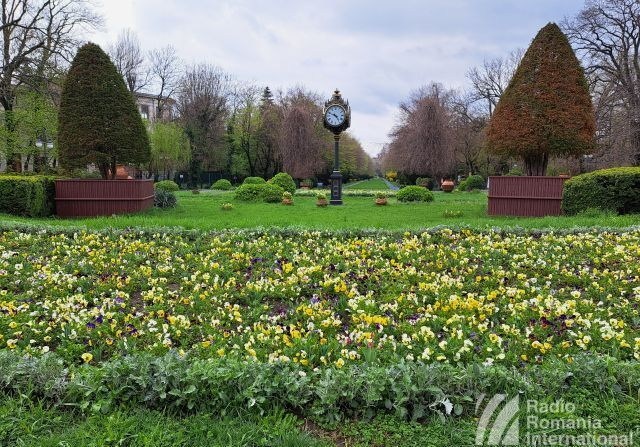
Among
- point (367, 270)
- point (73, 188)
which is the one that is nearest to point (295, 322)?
point (367, 270)

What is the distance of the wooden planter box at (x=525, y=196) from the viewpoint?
41.7 feet

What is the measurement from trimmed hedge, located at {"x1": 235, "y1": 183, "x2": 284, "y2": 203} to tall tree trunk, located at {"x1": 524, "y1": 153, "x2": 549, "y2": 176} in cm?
1063

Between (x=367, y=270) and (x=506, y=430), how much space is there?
9.04 feet

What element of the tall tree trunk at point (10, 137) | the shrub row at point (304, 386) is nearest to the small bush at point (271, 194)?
the tall tree trunk at point (10, 137)

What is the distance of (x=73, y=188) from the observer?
13562mm

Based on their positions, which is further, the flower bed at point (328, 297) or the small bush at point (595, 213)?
the small bush at point (595, 213)

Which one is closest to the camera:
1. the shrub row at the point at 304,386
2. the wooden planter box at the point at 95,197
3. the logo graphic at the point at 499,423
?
the logo graphic at the point at 499,423

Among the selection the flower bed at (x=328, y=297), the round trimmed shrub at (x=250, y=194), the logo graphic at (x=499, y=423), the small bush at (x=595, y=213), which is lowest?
the logo graphic at (x=499, y=423)

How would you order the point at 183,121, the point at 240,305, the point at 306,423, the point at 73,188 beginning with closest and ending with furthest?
the point at 306,423 → the point at 240,305 → the point at 73,188 → the point at 183,121

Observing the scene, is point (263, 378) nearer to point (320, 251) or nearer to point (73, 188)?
point (320, 251)

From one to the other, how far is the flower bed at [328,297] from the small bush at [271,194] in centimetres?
1386

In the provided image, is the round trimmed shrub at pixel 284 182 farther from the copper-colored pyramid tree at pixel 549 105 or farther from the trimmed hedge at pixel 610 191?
the trimmed hedge at pixel 610 191

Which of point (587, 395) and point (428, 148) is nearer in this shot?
point (587, 395)

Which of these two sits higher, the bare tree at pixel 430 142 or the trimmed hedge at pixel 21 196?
the bare tree at pixel 430 142
